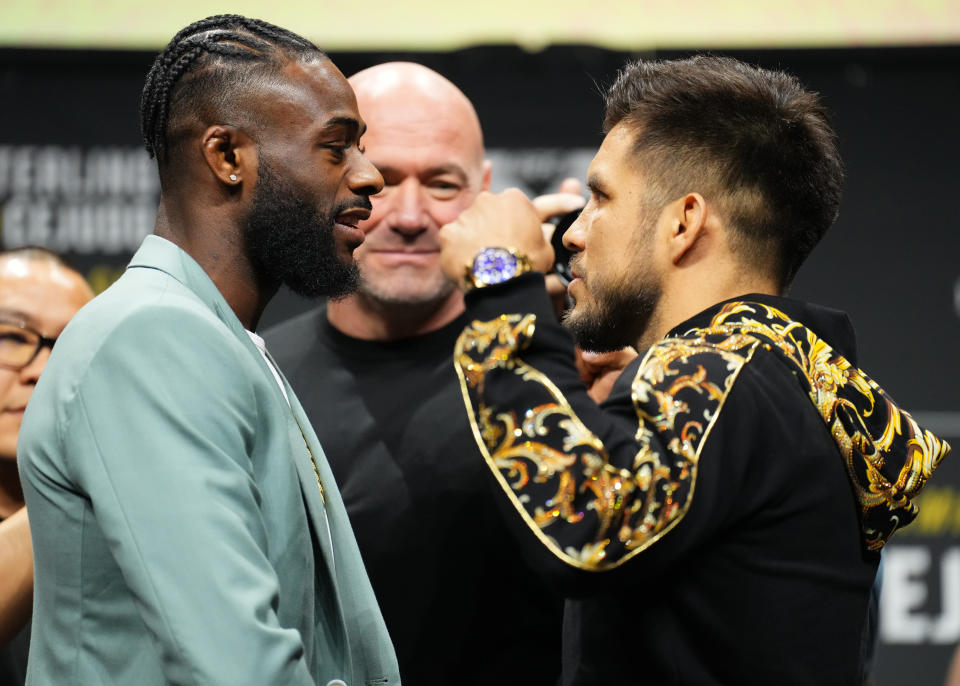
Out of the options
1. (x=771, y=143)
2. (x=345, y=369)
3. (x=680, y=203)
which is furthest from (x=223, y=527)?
(x=345, y=369)

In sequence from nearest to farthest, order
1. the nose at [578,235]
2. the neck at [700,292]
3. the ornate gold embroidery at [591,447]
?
1. the ornate gold embroidery at [591,447]
2. the neck at [700,292]
3. the nose at [578,235]

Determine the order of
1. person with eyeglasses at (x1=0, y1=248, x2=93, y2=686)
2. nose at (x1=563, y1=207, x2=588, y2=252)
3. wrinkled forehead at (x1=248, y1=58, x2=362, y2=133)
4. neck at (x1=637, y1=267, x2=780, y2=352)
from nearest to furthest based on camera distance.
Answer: wrinkled forehead at (x1=248, y1=58, x2=362, y2=133) → neck at (x1=637, y1=267, x2=780, y2=352) → nose at (x1=563, y1=207, x2=588, y2=252) → person with eyeglasses at (x1=0, y1=248, x2=93, y2=686)

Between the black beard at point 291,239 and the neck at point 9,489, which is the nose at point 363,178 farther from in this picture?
the neck at point 9,489

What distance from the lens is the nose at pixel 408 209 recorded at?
2322mm

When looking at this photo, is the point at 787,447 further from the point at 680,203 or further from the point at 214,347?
the point at 214,347

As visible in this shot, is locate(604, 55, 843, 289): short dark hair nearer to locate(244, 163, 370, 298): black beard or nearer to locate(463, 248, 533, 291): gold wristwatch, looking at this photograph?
locate(463, 248, 533, 291): gold wristwatch

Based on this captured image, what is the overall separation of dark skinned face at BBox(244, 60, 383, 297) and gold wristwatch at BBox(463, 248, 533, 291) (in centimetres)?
16

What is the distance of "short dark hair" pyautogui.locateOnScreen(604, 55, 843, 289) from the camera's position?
160cm

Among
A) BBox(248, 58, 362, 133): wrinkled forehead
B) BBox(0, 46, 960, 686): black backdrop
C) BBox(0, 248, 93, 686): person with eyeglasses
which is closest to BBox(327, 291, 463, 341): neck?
BBox(0, 248, 93, 686): person with eyeglasses

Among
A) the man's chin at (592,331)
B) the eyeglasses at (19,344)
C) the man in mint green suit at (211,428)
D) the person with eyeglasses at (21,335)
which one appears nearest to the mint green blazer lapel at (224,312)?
the man in mint green suit at (211,428)

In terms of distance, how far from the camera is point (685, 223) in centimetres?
160

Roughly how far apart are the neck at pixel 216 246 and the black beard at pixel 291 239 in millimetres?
17

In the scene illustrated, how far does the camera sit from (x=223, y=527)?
1127 mm

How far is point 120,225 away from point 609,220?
190 cm
